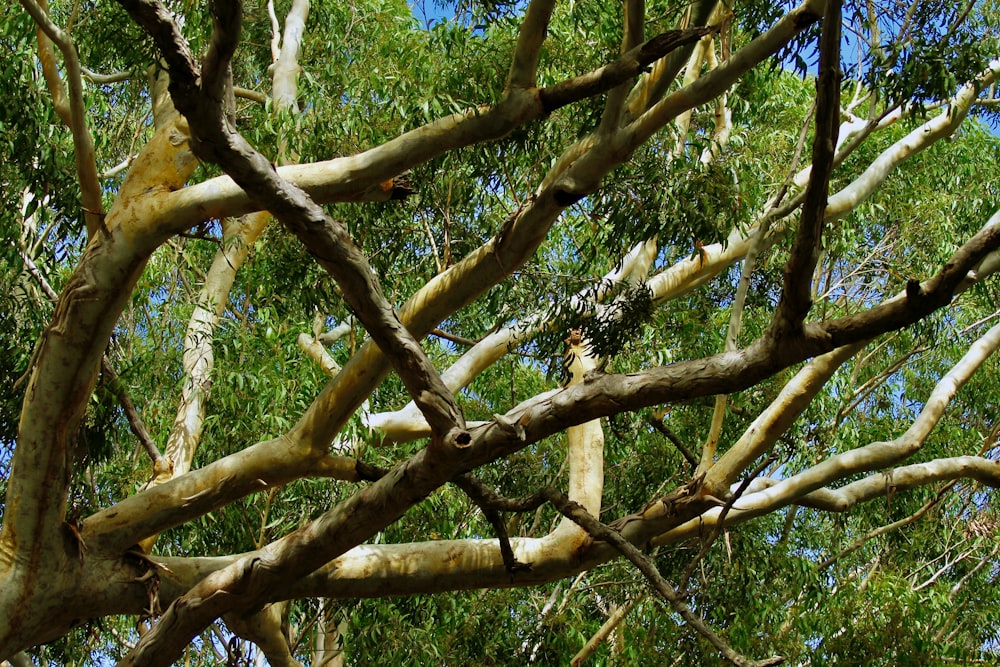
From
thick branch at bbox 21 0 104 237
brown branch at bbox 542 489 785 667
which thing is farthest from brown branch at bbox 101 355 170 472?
brown branch at bbox 542 489 785 667

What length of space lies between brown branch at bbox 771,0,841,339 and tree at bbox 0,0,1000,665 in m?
0.01

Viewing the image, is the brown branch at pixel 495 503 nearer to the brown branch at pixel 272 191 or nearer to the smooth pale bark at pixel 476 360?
the brown branch at pixel 272 191

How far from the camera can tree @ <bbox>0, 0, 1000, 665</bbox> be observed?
3.84 meters

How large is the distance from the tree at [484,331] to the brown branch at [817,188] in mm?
14

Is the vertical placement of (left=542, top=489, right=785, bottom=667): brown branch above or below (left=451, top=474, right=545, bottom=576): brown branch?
below

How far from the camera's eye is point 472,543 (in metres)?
4.64

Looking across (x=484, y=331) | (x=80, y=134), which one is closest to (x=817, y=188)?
(x=80, y=134)

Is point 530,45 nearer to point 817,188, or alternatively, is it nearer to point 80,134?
point 817,188

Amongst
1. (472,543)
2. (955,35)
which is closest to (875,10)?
(955,35)

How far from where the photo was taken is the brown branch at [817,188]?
287 centimetres

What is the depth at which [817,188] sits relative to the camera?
2.97 m

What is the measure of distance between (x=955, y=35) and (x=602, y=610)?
4.97 meters

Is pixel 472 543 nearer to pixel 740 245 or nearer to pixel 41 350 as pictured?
pixel 41 350

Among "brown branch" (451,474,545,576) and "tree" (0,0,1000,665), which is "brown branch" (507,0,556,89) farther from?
"brown branch" (451,474,545,576)
